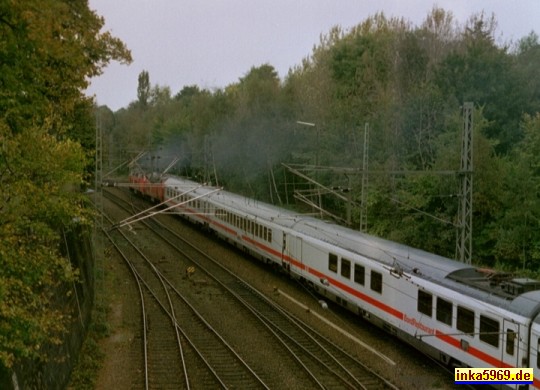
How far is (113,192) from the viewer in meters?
65.6

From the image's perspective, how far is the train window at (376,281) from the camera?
1770 cm

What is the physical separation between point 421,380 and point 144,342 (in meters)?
8.06

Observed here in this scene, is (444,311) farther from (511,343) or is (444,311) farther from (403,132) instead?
(403,132)

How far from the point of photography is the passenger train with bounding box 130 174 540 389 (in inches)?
507

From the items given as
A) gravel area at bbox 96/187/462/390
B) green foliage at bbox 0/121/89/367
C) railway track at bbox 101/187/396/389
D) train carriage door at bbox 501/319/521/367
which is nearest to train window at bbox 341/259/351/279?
gravel area at bbox 96/187/462/390

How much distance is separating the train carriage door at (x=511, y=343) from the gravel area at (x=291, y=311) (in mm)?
2372

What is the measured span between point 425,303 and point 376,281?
247 centimetres

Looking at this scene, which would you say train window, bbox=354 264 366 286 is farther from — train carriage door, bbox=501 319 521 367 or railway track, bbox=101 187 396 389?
train carriage door, bbox=501 319 521 367

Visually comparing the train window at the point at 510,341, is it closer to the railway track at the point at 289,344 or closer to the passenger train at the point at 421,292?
the passenger train at the point at 421,292

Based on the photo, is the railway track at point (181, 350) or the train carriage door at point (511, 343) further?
the railway track at point (181, 350)

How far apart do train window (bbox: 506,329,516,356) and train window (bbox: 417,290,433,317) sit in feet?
8.91

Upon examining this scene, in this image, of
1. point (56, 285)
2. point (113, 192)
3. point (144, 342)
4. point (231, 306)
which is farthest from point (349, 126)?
point (113, 192)

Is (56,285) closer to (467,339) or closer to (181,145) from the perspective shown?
(467,339)

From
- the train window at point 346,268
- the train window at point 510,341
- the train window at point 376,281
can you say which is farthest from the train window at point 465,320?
the train window at point 346,268
